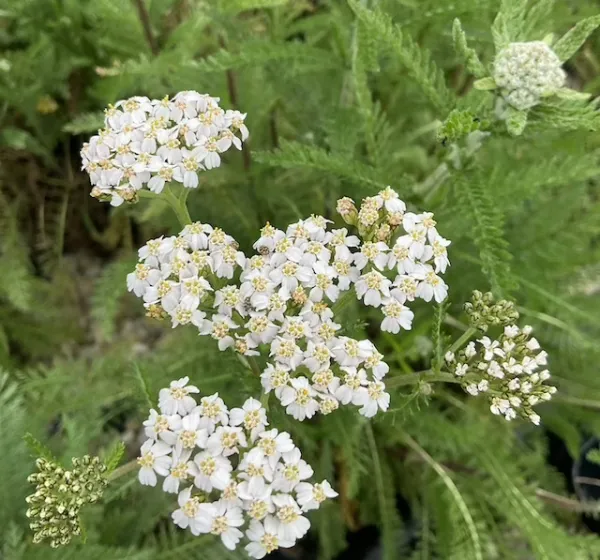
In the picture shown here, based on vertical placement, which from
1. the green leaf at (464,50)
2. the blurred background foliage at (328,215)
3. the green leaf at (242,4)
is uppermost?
the green leaf at (464,50)

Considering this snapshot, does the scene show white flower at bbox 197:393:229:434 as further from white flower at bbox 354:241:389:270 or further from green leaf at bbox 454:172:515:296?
green leaf at bbox 454:172:515:296

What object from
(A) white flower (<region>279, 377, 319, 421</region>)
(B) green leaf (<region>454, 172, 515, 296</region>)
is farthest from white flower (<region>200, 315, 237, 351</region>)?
(B) green leaf (<region>454, 172, 515, 296</region>)

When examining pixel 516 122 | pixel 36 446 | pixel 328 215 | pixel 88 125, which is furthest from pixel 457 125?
pixel 88 125

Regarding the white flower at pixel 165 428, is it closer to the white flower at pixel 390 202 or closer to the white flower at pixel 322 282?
the white flower at pixel 322 282

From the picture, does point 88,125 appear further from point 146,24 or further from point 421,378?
point 421,378

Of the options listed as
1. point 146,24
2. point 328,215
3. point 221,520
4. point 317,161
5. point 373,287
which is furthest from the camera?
point 328,215

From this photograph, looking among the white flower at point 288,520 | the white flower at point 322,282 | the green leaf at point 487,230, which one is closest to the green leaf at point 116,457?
the white flower at point 288,520

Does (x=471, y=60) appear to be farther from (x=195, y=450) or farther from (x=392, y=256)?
(x=195, y=450)
